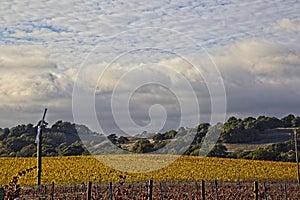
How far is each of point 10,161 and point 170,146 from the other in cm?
1929

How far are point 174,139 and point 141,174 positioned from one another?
22.4 m

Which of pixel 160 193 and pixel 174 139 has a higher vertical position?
pixel 174 139

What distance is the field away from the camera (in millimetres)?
40406

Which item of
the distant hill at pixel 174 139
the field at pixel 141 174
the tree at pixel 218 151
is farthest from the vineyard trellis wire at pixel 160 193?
the tree at pixel 218 151

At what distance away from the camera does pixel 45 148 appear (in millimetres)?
67500

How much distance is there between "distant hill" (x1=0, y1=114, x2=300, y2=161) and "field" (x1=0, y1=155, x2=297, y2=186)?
2.65 m

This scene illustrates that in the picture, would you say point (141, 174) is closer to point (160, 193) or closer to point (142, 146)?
point (142, 146)

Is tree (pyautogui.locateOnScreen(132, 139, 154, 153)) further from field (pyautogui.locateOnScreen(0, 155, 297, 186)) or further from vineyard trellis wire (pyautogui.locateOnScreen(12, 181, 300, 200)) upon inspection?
vineyard trellis wire (pyautogui.locateOnScreen(12, 181, 300, 200))

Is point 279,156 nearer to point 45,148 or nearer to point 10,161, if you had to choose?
point 45,148

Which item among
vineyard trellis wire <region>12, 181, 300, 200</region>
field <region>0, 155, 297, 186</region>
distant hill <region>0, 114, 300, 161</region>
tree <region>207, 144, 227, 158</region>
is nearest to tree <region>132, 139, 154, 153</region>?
distant hill <region>0, 114, 300, 161</region>

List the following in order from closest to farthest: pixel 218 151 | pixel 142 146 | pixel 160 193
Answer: pixel 160 193
pixel 142 146
pixel 218 151

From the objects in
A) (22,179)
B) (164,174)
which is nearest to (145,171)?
(164,174)

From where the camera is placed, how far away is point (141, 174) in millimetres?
44250

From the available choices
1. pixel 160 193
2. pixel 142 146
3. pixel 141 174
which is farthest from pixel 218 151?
pixel 160 193
